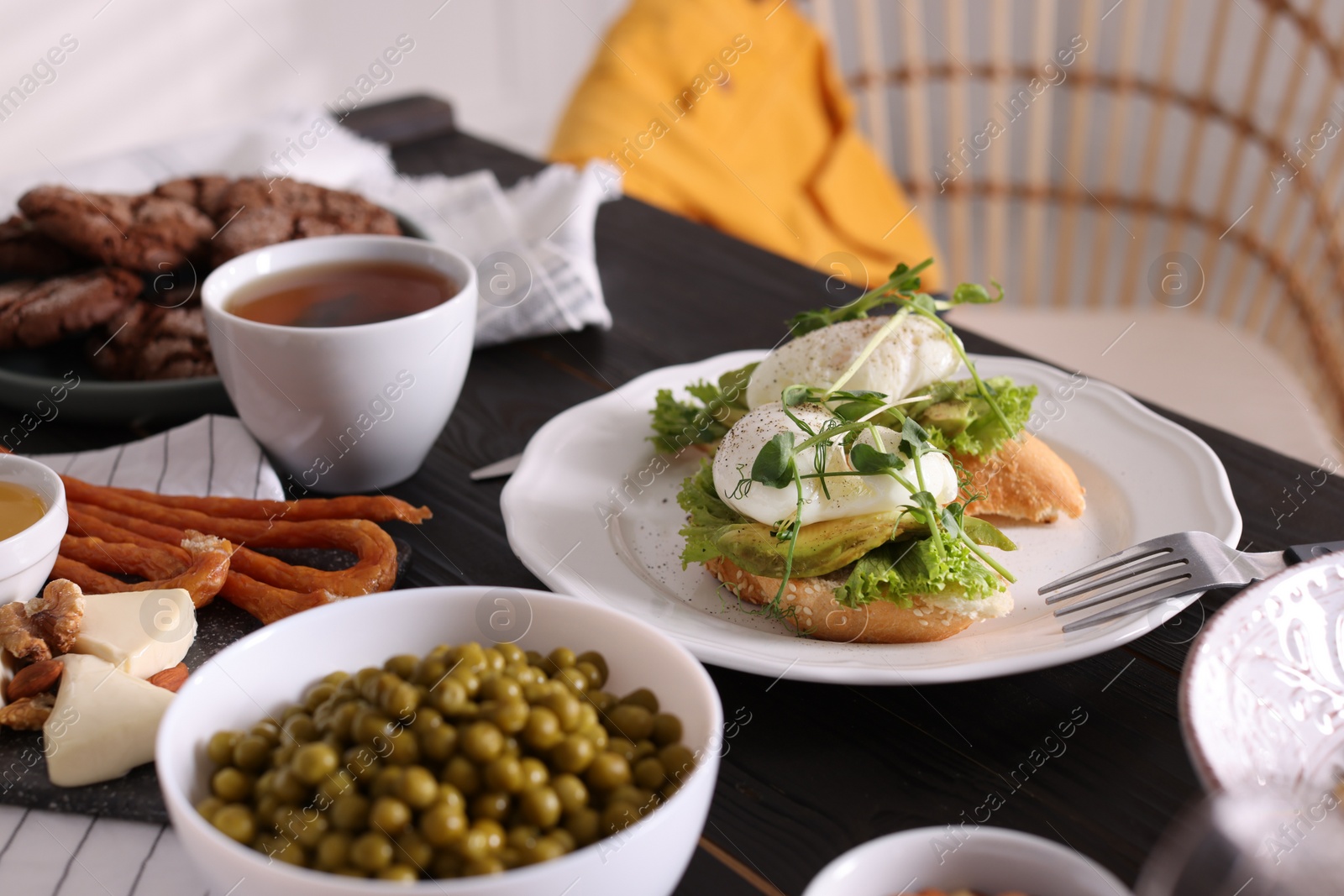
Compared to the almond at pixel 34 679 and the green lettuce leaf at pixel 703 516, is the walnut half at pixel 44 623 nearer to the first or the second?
the almond at pixel 34 679

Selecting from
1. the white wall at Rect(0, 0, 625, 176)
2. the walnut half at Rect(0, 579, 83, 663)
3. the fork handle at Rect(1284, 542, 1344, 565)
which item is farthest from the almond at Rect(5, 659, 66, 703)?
the white wall at Rect(0, 0, 625, 176)

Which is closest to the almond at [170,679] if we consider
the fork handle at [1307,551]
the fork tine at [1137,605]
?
the fork tine at [1137,605]

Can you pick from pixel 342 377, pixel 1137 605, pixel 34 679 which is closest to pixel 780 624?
pixel 1137 605

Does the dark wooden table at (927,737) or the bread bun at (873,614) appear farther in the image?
the bread bun at (873,614)

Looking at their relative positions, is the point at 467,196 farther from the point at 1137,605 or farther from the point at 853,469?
the point at 1137,605

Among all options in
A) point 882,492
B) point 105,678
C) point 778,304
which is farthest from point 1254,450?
point 105,678

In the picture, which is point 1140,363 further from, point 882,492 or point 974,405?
point 882,492

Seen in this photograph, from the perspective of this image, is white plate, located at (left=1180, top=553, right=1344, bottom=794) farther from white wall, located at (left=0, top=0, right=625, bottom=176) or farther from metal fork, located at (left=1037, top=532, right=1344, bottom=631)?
white wall, located at (left=0, top=0, right=625, bottom=176)
